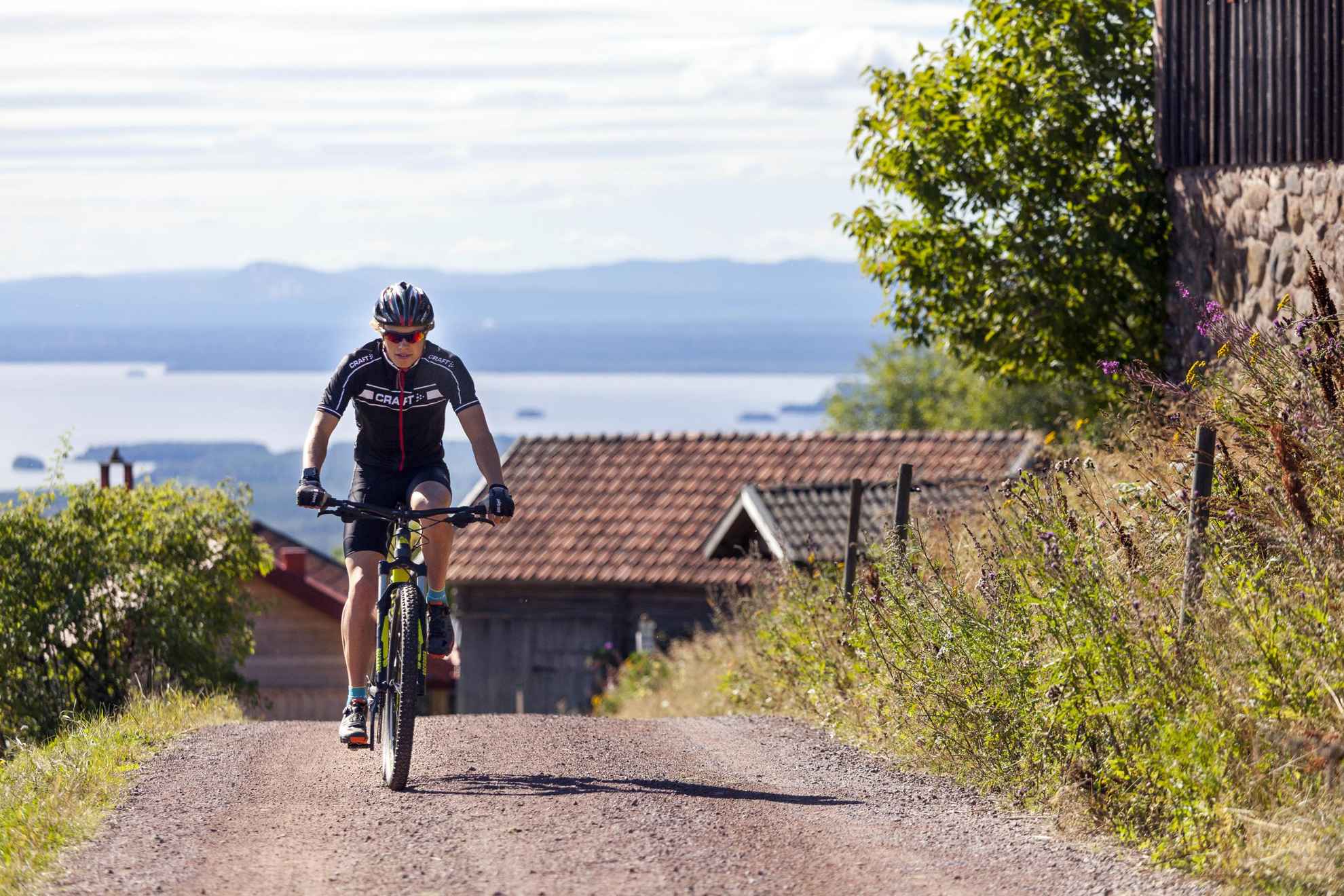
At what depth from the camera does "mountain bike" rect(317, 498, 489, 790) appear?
698cm

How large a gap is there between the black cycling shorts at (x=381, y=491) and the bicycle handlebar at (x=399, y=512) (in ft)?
0.91

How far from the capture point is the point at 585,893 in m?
5.34

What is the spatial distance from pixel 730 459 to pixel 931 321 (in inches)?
557

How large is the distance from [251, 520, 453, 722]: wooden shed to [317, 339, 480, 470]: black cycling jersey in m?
24.7

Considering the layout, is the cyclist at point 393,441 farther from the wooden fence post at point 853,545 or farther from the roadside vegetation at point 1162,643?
the wooden fence post at point 853,545

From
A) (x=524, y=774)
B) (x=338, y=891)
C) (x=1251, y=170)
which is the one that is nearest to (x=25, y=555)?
(x=524, y=774)

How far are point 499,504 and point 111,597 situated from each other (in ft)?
21.1

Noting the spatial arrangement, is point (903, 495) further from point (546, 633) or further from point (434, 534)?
point (546, 633)

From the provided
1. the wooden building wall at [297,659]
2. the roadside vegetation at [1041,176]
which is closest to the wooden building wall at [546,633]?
the wooden building wall at [297,659]

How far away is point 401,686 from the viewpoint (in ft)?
23.0

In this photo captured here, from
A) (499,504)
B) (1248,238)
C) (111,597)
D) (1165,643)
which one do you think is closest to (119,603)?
(111,597)

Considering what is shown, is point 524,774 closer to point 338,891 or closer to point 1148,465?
point 338,891

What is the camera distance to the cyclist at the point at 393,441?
7355 millimetres

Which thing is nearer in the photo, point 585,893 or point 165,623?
point 585,893
